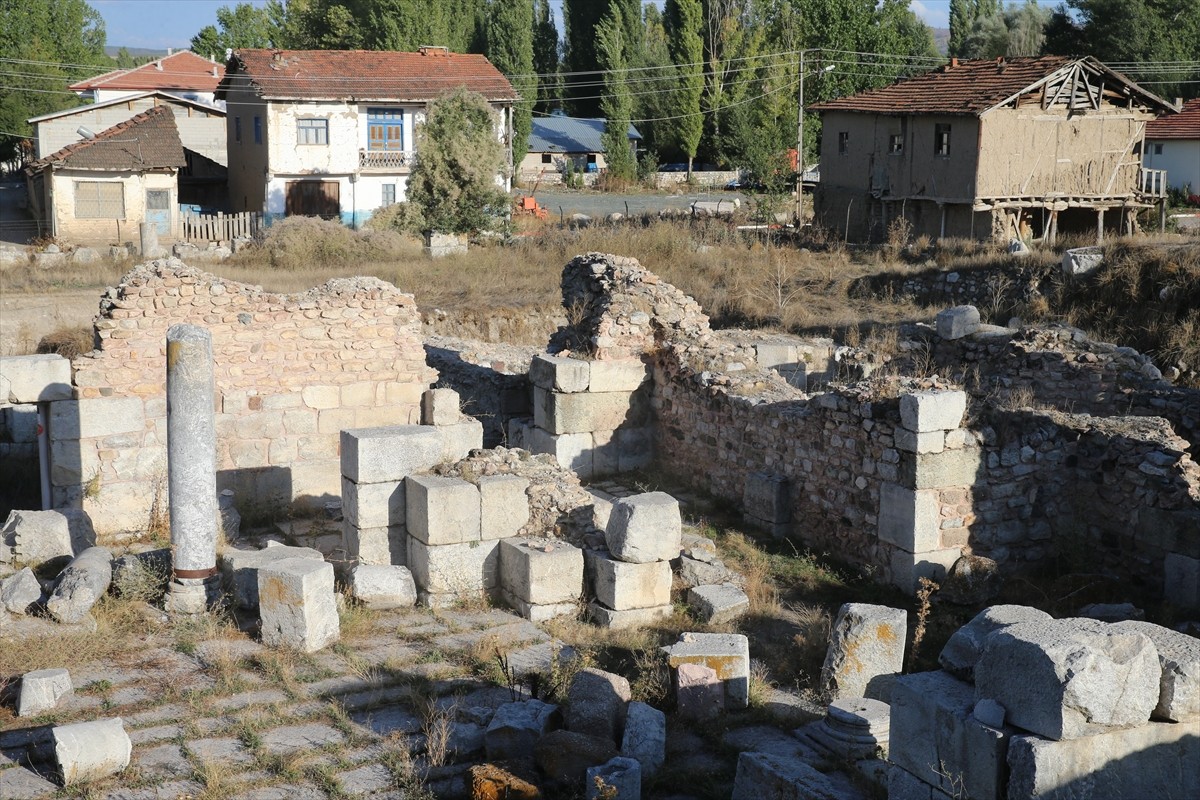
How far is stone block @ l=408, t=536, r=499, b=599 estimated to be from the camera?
10.1 meters

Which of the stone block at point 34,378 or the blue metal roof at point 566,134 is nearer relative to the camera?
the stone block at point 34,378

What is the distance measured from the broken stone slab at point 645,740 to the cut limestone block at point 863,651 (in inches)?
61.0

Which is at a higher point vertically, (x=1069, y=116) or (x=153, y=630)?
(x=1069, y=116)

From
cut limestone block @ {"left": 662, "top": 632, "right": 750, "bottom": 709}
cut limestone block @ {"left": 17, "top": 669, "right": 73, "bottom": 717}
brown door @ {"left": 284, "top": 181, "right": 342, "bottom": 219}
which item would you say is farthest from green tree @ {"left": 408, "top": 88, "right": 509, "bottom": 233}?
cut limestone block @ {"left": 662, "top": 632, "right": 750, "bottom": 709}

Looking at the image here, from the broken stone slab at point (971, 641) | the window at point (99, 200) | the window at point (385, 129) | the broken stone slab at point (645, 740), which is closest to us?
the broken stone slab at point (971, 641)

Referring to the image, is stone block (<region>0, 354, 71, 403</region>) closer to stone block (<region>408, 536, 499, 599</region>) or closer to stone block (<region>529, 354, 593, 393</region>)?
stone block (<region>408, 536, 499, 599</region>)

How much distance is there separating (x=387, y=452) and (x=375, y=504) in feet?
1.49

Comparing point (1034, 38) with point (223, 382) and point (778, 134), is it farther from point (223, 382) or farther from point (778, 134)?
point (223, 382)

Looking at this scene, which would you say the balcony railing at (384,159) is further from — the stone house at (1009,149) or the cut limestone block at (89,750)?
the cut limestone block at (89,750)

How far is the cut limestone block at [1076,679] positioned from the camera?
527 cm

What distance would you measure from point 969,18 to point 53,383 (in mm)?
67295

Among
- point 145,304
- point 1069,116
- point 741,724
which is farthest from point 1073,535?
point 1069,116

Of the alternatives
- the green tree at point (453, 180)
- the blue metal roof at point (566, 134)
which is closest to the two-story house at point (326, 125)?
the green tree at point (453, 180)

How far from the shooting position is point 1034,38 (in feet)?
205
